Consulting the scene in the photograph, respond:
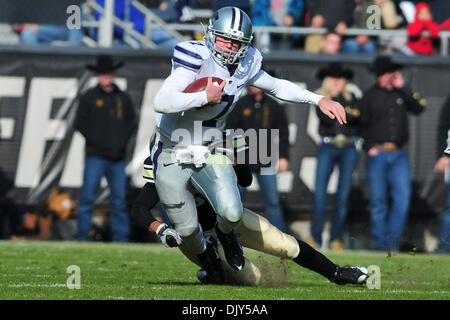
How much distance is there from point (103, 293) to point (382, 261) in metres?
4.05

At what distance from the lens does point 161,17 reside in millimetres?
13359

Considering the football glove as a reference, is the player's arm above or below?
above

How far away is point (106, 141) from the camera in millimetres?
11766

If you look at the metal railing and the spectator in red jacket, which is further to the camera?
the spectator in red jacket

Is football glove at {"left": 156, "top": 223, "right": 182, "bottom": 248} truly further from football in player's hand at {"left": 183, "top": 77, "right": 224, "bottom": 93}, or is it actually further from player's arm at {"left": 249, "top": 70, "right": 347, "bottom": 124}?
player's arm at {"left": 249, "top": 70, "right": 347, "bottom": 124}

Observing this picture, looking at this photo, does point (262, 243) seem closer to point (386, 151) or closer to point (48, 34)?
point (386, 151)

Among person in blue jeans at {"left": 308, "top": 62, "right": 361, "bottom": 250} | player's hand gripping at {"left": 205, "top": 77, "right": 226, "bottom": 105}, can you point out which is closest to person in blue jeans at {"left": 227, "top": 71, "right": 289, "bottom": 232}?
person in blue jeans at {"left": 308, "top": 62, "right": 361, "bottom": 250}

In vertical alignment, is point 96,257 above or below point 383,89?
below

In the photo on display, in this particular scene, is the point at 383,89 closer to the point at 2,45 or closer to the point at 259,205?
the point at 259,205

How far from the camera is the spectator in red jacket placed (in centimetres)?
1316

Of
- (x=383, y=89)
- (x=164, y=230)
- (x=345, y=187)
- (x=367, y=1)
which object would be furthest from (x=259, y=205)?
(x=164, y=230)

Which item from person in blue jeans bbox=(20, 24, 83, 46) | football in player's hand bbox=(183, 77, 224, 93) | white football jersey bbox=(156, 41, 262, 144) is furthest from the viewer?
person in blue jeans bbox=(20, 24, 83, 46)

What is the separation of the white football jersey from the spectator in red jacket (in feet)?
21.3

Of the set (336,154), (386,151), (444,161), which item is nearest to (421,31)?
(386,151)
